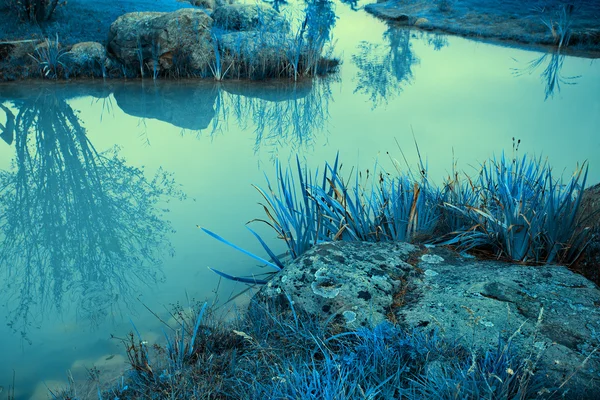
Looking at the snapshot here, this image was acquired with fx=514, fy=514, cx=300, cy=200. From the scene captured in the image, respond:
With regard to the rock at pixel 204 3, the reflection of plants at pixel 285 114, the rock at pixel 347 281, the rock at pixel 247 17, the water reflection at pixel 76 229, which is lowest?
the water reflection at pixel 76 229

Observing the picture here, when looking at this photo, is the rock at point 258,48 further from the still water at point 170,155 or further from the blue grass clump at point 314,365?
the blue grass clump at point 314,365

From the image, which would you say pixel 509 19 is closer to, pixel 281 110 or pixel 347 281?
pixel 281 110

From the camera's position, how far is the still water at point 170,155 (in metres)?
3.15

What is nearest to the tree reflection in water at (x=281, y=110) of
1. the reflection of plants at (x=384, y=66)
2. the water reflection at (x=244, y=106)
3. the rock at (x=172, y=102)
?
the water reflection at (x=244, y=106)

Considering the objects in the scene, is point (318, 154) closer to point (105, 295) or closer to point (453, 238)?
point (453, 238)

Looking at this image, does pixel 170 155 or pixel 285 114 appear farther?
pixel 285 114

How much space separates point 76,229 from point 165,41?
6.75 meters

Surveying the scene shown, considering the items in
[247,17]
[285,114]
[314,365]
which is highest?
[247,17]

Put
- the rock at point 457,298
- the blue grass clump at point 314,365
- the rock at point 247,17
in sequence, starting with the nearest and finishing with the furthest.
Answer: the blue grass clump at point 314,365
the rock at point 457,298
the rock at point 247,17

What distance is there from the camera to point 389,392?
196 centimetres

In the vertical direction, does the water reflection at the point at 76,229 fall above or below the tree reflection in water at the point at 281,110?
below

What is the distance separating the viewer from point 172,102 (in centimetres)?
828

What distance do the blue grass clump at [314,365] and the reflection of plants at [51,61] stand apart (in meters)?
8.33

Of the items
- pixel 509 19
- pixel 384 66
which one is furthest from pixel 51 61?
pixel 509 19
